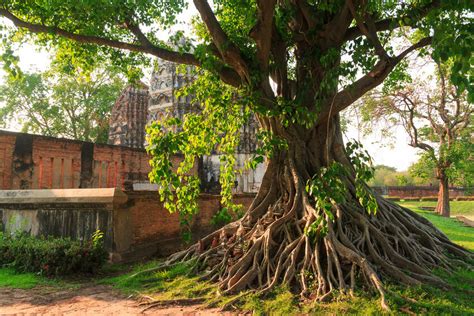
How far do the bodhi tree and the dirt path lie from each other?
94cm

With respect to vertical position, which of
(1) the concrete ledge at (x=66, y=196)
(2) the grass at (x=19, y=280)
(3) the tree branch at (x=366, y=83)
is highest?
(3) the tree branch at (x=366, y=83)

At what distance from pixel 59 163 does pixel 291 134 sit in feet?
21.0

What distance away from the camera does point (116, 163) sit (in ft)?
36.0

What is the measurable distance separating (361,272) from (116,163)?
8050 mm

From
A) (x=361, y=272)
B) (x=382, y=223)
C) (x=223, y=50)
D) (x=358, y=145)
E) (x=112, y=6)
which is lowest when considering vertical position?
(x=361, y=272)

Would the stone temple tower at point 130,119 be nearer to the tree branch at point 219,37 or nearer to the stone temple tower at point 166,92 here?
the stone temple tower at point 166,92

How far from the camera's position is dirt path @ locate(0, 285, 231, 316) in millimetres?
4309

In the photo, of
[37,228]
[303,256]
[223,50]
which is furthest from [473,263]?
[37,228]

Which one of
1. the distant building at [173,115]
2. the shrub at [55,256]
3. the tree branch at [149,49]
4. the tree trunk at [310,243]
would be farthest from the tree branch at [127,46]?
the distant building at [173,115]

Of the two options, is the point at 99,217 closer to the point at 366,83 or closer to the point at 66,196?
the point at 66,196

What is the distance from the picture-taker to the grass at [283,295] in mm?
4082

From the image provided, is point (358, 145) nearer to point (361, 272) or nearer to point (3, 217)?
point (361, 272)

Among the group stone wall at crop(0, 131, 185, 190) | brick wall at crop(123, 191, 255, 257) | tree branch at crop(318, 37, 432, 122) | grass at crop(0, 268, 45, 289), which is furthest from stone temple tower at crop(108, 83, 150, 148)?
tree branch at crop(318, 37, 432, 122)

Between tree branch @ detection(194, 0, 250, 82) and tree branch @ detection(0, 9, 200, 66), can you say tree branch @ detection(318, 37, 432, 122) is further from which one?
tree branch @ detection(0, 9, 200, 66)
